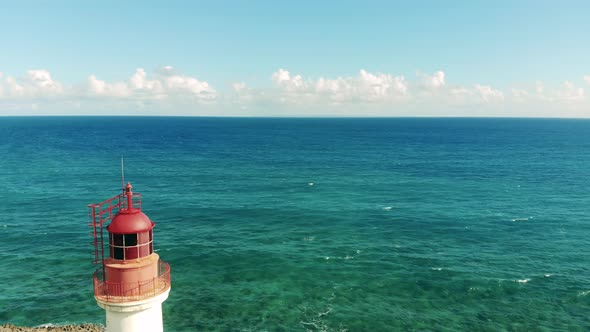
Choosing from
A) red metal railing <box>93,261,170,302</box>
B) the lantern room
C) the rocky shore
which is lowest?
the rocky shore

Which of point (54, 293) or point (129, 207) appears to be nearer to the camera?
point (129, 207)

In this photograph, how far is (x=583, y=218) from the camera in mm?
74125

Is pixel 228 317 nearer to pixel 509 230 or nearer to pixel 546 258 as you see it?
pixel 546 258

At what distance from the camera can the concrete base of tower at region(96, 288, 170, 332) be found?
71.4 feet

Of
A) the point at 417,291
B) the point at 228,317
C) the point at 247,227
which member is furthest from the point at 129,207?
the point at 247,227

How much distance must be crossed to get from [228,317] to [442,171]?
9150 centimetres

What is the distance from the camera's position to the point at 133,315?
22.2 meters

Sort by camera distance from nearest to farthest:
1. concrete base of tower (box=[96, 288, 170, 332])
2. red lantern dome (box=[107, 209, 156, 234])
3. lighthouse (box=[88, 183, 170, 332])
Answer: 1. red lantern dome (box=[107, 209, 156, 234])
2. lighthouse (box=[88, 183, 170, 332])
3. concrete base of tower (box=[96, 288, 170, 332])

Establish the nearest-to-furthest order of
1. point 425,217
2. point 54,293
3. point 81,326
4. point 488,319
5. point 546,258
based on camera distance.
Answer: point 81,326, point 488,319, point 54,293, point 546,258, point 425,217

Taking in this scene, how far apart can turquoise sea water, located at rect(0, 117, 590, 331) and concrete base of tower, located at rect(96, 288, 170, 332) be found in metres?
19.1

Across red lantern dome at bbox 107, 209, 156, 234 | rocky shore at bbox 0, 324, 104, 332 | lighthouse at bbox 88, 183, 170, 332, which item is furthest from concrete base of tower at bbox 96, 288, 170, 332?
rocky shore at bbox 0, 324, 104, 332

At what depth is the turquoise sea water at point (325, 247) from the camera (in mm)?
43031

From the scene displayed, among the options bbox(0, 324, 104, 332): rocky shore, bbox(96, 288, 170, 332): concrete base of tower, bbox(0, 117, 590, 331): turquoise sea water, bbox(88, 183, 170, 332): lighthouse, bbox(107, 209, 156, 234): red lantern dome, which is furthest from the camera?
bbox(0, 117, 590, 331): turquoise sea water

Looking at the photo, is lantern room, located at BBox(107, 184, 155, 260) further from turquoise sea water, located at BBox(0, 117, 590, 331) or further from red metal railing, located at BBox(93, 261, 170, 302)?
turquoise sea water, located at BBox(0, 117, 590, 331)
